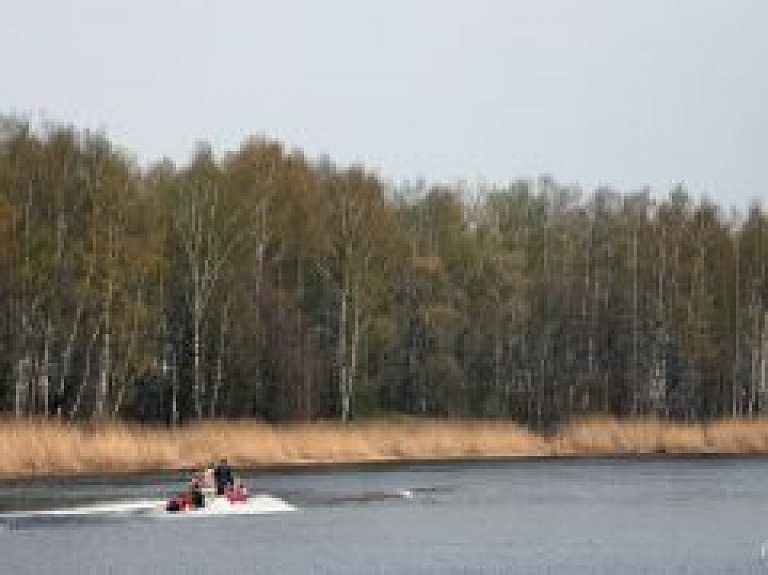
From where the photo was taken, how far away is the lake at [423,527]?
143ft

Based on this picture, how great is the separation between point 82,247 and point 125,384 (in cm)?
799

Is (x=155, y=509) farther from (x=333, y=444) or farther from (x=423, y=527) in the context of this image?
(x=333, y=444)

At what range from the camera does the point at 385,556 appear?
148ft

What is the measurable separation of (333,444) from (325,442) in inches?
15.0

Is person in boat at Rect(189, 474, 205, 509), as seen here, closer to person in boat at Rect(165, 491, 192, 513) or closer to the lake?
person in boat at Rect(165, 491, 192, 513)

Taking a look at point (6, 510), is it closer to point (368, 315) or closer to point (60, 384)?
point (60, 384)

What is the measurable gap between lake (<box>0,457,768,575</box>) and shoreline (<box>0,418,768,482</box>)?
87 cm

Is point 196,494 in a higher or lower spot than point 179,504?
higher

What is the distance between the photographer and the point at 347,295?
9369 centimetres

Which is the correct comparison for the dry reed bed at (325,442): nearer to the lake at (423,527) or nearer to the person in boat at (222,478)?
the lake at (423,527)

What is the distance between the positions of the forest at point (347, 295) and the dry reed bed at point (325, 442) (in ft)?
17.3

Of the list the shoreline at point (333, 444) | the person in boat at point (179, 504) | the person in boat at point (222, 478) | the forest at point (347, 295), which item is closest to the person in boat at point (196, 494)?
the person in boat at point (179, 504)

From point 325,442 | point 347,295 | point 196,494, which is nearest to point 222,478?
point 196,494

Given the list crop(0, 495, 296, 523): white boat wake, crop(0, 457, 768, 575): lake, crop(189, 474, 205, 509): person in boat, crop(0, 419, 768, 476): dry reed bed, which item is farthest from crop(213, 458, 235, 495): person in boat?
crop(0, 419, 768, 476): dry reed bed
